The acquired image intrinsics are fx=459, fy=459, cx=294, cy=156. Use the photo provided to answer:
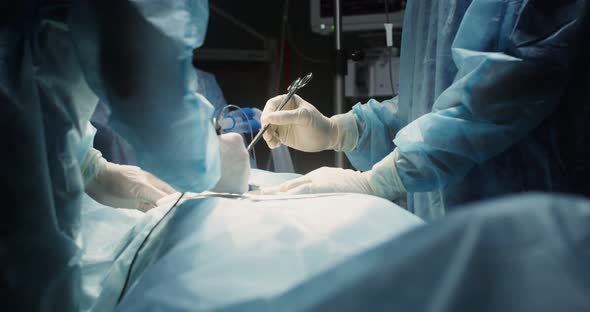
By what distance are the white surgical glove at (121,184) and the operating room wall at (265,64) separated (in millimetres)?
1644

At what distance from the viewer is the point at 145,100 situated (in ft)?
2.43

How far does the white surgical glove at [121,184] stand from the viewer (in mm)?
1298

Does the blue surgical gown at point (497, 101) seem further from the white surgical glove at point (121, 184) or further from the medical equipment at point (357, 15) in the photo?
the medical equipment at point (357, 15)

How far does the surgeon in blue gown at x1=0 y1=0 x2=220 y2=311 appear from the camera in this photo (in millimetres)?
709

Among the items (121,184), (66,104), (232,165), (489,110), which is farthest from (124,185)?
(489,110)

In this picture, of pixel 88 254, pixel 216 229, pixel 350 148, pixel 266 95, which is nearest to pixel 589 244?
pixel 216 229

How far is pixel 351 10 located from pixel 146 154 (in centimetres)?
166

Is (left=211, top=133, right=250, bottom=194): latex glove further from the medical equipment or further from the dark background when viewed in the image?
the dark background

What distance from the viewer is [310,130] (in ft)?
5.11

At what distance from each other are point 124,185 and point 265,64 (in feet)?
5.78

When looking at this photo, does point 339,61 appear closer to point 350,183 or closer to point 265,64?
point 350,183

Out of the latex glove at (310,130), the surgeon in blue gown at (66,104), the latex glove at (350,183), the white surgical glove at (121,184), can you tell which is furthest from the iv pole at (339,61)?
the surgeon in blue gown at (66,104)

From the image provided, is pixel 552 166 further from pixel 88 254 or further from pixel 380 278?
pixel 88 254

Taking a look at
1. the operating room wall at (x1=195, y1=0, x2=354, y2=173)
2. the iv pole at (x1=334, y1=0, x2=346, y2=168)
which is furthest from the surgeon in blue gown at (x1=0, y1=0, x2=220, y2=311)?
the operating room wall at (x1=195, y1=0, x2=354, y2=173)
